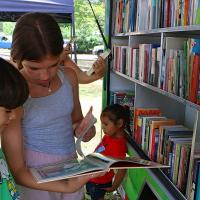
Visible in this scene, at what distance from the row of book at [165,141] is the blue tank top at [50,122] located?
69 centimetres

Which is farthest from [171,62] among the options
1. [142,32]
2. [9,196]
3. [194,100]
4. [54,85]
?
[9,196]

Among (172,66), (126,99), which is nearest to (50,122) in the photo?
(172,66)

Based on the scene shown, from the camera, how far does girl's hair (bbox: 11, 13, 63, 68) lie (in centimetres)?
129

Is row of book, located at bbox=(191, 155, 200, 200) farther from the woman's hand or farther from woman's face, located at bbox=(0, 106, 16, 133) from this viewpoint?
the woman's hand

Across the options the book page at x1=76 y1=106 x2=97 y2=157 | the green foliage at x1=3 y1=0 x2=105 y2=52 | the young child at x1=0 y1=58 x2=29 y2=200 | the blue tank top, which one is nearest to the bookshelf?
the book page at x1=76 y1=106 x2=97 y2=157

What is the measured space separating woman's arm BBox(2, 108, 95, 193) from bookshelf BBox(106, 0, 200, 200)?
684 mm

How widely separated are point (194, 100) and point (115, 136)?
45.6 inches

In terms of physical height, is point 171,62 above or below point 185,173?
above

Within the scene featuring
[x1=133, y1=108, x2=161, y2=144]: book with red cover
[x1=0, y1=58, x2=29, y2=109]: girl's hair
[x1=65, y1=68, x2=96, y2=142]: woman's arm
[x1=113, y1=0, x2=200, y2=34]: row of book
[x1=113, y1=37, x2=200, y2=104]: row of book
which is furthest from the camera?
[x1=133, y1=108, x2=161, y2=144]: book with red cover

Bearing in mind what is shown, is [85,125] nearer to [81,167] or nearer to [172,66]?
[81,167]

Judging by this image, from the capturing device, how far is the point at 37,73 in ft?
4.60

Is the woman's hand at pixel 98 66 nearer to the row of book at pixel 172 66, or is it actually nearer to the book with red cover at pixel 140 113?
the row of book at pixel 172 66

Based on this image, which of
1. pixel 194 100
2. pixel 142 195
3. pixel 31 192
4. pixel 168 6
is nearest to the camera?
pixel 31 192

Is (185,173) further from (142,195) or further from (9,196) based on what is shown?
(9,196)
